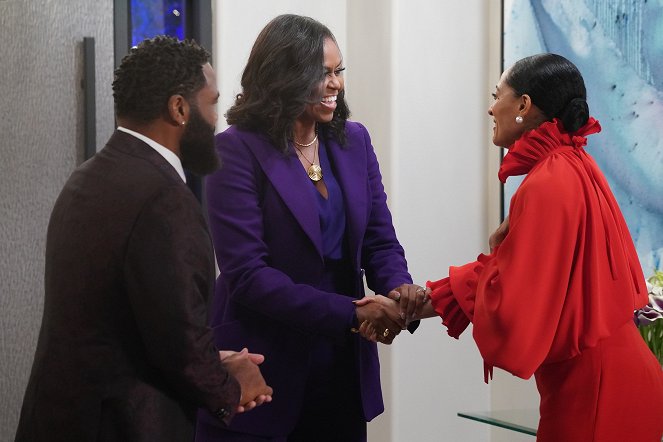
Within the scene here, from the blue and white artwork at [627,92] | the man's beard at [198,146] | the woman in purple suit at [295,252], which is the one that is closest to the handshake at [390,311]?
the woman in purple suit at [295,252]

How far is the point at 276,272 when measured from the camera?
2.59 m

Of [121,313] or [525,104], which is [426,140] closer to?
[525,104]

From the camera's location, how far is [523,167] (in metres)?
2.44

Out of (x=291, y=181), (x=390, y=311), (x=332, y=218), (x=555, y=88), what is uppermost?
(x=555, y=88)

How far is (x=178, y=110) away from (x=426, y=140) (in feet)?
7.81

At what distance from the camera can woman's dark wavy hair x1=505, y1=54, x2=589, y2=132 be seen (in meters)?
2.44

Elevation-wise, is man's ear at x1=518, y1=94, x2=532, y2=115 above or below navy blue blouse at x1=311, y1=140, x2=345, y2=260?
above

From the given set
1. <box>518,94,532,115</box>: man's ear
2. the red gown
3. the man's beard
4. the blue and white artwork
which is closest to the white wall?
the blue and white artwork

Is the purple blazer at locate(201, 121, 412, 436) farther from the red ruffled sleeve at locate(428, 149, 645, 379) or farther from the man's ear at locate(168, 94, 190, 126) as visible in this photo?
the man's ear at locate(168, 94, 190, 126)

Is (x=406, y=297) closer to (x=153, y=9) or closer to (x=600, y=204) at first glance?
(x=600, y=204)

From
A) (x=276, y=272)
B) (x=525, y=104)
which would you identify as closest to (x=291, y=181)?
(x=276, y=272)

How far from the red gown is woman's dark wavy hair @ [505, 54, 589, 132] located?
0.24 feet

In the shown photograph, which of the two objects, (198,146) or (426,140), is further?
(426,140)

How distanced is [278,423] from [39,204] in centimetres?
150
